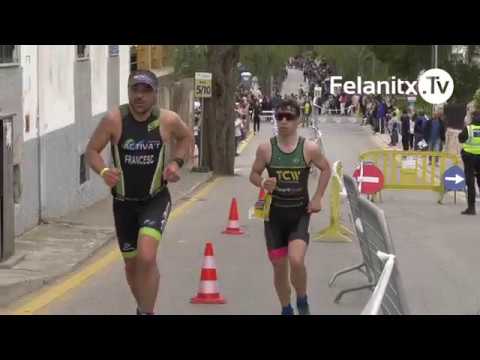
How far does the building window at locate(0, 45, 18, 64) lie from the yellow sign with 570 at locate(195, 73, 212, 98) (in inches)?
638

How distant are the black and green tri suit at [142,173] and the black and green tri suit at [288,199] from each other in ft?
3.86

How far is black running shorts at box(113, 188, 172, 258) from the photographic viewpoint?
27.9 ft

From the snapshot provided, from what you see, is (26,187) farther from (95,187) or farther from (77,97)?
(95,187)

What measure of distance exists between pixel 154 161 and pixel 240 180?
23.1m

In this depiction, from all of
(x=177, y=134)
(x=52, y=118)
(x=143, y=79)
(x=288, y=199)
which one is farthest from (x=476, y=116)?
(x=143, y=79)

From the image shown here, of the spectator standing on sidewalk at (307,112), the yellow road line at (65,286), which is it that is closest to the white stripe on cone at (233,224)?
the yellow road line at (65,286)

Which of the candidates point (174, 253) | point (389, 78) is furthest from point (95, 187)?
point (389, 78)

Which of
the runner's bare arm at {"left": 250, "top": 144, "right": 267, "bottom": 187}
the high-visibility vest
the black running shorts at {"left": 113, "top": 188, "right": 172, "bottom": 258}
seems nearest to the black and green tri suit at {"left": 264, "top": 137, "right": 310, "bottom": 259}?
the runner's bare arm at {"left": 250, "top": 144, "right": 267, "bottom": 187}

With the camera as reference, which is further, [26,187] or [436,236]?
[436,236]

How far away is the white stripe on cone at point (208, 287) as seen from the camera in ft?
36.0
